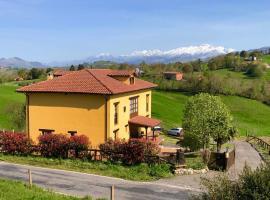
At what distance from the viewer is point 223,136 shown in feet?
123

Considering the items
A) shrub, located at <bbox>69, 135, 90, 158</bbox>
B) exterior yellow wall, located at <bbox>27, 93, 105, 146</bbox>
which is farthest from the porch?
shrub, located at <bbox>69, 135, 90, 158</bbox>

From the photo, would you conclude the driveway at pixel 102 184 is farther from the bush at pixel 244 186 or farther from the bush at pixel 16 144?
the bush at pixel 244 186

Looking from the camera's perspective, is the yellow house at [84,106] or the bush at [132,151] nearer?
the bush at [132,151]

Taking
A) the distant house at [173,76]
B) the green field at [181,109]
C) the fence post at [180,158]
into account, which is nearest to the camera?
the fence post at [180,158]

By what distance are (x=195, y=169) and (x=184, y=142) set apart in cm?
947

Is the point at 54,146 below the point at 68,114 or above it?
below

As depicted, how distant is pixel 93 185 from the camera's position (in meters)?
24.2

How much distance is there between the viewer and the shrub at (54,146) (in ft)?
101

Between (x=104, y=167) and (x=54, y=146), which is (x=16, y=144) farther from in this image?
(x=104, y=167)

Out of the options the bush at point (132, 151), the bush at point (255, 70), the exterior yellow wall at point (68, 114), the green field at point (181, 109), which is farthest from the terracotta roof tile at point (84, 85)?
the bush at point (255, 70)

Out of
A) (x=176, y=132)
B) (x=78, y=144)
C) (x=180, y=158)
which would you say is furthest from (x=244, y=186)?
(x=176, y=132)

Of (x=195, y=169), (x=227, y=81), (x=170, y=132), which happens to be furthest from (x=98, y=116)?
(x=227, y=81)

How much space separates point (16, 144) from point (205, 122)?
53.2 feet

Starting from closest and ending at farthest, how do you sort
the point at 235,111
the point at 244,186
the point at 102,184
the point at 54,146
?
the point at 244,186 → the point at 102,184 → the point at 54,146 → the point at 235,111
